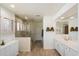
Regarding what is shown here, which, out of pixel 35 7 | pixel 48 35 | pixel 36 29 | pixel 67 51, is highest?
pixel 35 7

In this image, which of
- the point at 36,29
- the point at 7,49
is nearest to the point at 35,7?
the point at 7,49

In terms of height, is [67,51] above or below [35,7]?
below

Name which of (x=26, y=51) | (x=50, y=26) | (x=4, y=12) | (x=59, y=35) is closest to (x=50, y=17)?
(x=50, y=26)

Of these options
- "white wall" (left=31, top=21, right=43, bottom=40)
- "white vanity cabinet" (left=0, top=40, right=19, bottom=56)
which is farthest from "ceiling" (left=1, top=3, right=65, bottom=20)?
"white wall" (left=31, top=21, right=43, bottom=40)

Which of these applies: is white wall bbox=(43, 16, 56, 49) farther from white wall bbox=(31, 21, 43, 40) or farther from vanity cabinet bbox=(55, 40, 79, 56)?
white wall bbox=(31, 21, 43, 40)

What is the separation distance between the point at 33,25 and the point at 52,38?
14.4ft

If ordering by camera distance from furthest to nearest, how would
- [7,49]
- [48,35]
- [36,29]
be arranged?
[36,29] → [48,35] → [7,49]

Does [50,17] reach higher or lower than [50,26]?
higher

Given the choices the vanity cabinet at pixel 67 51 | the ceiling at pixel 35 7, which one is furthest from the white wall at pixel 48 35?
the vanity cabinet at pixel 67 51

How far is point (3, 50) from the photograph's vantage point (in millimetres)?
3154

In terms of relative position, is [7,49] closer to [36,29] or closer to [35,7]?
[35,7]

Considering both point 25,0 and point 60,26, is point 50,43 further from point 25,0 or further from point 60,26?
point 25,0

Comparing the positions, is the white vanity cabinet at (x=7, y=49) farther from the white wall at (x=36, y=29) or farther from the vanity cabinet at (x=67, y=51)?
the white wall at (x=36, y=29)

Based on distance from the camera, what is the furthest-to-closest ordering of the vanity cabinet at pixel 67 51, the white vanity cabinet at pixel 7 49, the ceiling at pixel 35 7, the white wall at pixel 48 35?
1. the white wall at pixel 48 35
2. the ceiling at pixel 35 7
3. the white vanity cabinet at pixel 7 49
4. the vanity cabinet at pixel 67 51
